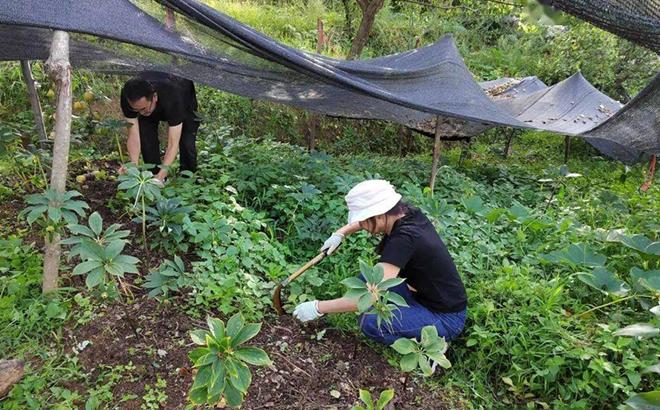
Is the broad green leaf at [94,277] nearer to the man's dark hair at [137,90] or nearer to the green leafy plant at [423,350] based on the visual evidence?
the green leafy plant at [423,350]

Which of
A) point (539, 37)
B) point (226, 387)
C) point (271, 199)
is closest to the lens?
point (226, 387)

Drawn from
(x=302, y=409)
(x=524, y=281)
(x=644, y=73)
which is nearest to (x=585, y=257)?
(x=524, y=281)

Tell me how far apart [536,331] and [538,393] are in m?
0.28

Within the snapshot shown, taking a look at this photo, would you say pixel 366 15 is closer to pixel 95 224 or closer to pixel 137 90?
pixel 137 90

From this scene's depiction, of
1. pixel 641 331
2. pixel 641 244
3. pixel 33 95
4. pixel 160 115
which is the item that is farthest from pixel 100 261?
pixel 641 244

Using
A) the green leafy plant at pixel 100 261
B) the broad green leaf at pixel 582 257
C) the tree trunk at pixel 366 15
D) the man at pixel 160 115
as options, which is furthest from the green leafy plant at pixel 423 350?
the tree trunk at pixel 366 15

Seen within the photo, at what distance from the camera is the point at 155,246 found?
8.02 ft

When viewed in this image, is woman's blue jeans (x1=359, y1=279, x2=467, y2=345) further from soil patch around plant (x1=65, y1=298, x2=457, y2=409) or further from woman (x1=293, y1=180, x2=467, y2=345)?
soil patch around plant (x1=65, y1=298, x2=457, y2=409)

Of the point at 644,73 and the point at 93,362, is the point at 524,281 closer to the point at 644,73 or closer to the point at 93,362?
the point at 93,362

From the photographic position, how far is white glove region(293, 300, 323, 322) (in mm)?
2139

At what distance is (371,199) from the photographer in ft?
6.63

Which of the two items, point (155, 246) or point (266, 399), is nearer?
point (266, 399)

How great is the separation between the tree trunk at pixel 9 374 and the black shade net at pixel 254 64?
132cm

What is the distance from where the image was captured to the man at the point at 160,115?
9.36 ft
